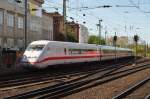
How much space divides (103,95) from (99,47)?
34896 millimetres

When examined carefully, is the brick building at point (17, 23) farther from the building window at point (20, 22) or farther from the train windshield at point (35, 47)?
the train windshield at point (35, 47)

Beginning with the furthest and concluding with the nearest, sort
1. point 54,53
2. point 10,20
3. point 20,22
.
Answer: point 20,22
point 10,20
point 54,53

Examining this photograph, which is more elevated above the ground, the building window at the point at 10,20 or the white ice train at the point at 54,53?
the building window at the point at 10,20

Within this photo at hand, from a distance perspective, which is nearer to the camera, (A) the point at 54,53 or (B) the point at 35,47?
(B) the point at 35,47

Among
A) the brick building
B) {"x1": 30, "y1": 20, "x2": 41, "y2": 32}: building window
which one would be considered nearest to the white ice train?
the brick building

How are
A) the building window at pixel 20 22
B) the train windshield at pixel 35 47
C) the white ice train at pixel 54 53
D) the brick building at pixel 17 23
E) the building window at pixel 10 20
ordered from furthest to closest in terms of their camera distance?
the building window at pixel 20 22 < the building window at pixel 10 20 < the brick building at pixel 17 23 < the train windshield at pixel 35 47 < the white ice train at pixel 54 53

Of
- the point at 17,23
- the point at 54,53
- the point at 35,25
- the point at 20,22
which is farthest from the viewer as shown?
the point at 35,25

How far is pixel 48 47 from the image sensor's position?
33562 millimetres

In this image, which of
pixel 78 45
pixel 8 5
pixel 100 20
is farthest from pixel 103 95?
pixel 100 20

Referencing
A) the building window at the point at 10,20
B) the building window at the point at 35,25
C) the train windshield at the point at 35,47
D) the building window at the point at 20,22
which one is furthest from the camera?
the building window at the point at 35,25

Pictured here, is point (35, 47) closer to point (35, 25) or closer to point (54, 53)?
point (54, 53)

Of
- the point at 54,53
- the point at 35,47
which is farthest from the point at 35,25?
the point at 35,47

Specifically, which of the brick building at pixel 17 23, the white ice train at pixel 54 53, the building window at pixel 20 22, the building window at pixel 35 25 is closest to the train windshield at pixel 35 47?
the white ice train at pixel 54 53

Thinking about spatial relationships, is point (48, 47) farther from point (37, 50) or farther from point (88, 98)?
point (88, 98)
